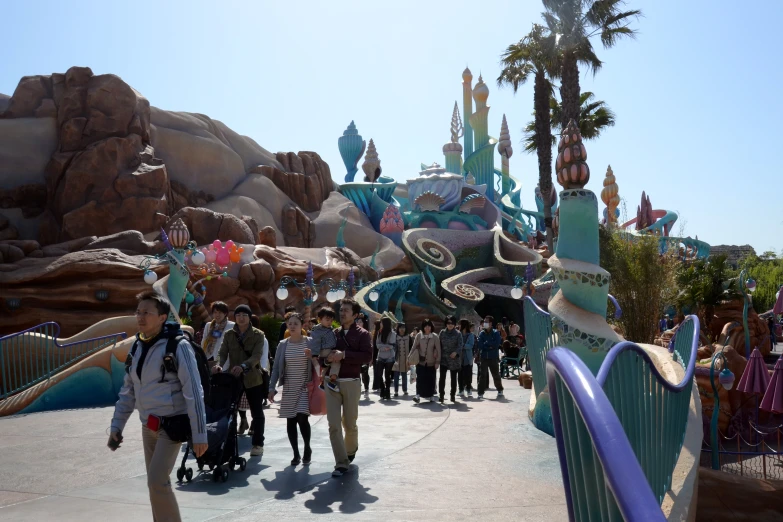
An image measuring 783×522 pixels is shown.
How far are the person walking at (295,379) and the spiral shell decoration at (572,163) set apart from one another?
424 cm

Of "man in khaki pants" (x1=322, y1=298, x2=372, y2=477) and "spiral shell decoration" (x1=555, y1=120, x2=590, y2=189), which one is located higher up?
"spiral shell decoration" (x1=555, y1=120, x2=590, y2=189)

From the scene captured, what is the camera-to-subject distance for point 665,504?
4.80 meters

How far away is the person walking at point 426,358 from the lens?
11.7 m

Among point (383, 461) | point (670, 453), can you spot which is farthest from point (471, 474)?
point (670, 453)

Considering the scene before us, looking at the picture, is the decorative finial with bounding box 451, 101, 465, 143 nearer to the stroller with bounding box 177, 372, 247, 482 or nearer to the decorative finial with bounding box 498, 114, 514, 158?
the decorative finial with bounding box 498, 114, 514, 158

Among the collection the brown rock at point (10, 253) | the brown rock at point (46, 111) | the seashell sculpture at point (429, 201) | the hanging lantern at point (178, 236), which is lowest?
the hanging lantern at point (178, 236)

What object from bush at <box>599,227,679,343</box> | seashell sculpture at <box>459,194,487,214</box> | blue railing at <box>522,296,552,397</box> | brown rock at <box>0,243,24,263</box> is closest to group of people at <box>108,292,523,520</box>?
blue railing at <box>522,296,552,397</box>

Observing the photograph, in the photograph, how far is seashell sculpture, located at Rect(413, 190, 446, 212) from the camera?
40.2 meters

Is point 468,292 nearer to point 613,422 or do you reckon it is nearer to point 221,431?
point 221,431

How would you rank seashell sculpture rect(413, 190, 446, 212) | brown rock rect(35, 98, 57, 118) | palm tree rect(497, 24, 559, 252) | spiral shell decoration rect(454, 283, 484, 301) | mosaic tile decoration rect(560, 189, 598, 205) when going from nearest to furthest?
mosaic tile decoration rect(560, 189, 598, 205)
palm tree rect(497, 24, 559, 252)
spiral shell decoration rect(454, 283, 484, 301)
brown rock rect(35, 98, 57, 118)
seashell sculpture rect(413, 190, 446, 212)

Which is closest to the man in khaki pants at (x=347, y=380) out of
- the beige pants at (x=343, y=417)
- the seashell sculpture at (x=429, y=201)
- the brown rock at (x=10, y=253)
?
the beige pants at (x=343, y=417)

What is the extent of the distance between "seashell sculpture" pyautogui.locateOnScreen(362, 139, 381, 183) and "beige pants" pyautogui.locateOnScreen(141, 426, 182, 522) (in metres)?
43.1

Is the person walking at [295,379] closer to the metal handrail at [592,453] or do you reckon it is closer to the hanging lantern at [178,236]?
the metal handrail at [592,453]

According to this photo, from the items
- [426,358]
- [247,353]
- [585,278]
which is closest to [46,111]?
[426,358]
